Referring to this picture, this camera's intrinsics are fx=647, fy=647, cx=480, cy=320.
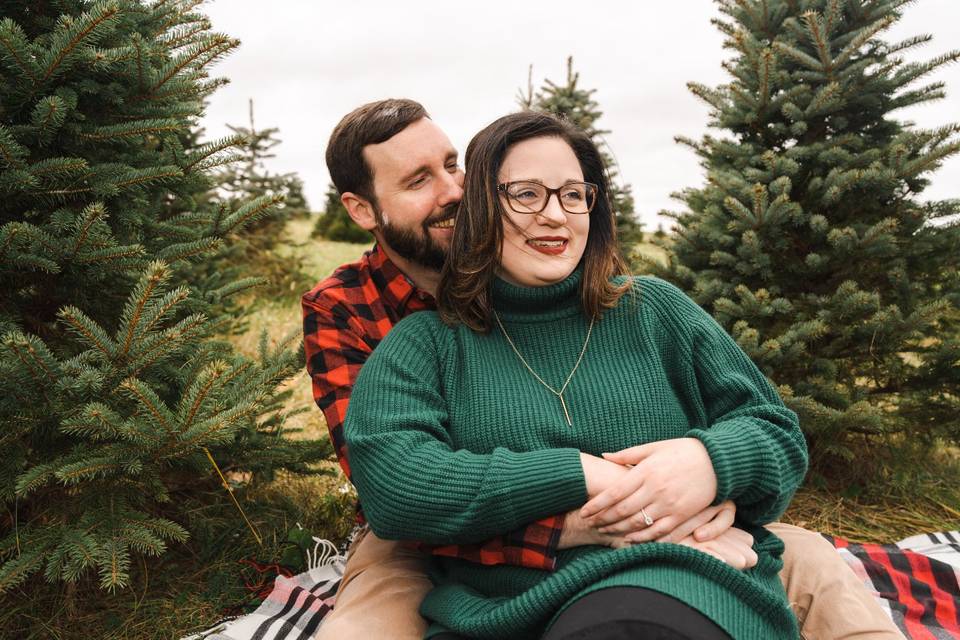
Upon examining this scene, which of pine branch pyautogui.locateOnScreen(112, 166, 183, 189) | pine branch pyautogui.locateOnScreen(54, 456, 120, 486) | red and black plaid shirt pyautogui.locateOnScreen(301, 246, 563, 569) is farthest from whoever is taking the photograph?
pine branch pyautogui.locateOnScreen(112, 166, 183, 189)

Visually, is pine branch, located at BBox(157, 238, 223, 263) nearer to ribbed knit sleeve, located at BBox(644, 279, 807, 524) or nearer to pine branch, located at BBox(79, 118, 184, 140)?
pine branch, located at BBox(79, 118, 184, 140)

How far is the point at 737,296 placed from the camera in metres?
3.67

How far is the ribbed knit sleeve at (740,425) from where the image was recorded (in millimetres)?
1711

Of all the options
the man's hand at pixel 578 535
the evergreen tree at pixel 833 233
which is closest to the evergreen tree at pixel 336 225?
the evergreen tree at pixel 833 233

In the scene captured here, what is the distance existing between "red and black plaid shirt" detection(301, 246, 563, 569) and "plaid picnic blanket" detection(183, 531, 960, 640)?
362 millimetres

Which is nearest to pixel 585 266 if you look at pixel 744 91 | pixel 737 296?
pixel 737 296

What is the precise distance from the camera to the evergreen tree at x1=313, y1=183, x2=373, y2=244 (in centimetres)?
1444

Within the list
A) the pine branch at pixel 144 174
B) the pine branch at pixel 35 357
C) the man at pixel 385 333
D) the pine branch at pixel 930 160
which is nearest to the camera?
the man at pixel 385 333

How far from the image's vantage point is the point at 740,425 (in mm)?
1772

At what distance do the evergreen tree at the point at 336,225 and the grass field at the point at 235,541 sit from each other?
10.7 meters

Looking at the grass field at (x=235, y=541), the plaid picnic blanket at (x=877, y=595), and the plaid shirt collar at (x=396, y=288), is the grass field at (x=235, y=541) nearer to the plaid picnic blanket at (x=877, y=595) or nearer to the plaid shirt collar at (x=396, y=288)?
the plaid picnic blanket at (x=877, y=595)

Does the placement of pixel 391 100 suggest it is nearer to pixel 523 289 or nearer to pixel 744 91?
pixel 523 289

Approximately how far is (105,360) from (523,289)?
4.58ft

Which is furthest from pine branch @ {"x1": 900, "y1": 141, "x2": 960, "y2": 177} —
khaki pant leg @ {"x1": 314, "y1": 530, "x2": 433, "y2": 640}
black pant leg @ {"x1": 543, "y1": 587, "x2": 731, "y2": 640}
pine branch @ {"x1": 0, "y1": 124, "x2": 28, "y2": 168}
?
pine branch @ {"x1": 0, "y1": 124, "x2": 28, "y2": 168}
